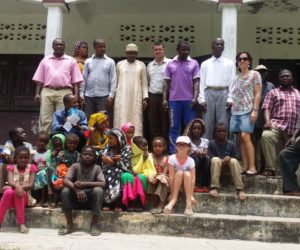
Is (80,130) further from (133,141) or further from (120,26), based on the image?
(120,26)

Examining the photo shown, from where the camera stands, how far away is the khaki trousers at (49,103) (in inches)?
256

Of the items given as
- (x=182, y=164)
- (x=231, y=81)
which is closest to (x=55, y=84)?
(x=182, y=164)

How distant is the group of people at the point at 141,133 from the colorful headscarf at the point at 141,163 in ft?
0.04

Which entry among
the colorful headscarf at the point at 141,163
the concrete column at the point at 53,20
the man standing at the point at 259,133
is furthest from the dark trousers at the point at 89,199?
the concrete column at the point at 53,20

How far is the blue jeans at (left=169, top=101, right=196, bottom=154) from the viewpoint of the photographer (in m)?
6.46

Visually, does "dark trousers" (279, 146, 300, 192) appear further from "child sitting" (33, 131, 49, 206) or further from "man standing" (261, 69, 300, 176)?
"child sitting" (33, 131, 49, 206)

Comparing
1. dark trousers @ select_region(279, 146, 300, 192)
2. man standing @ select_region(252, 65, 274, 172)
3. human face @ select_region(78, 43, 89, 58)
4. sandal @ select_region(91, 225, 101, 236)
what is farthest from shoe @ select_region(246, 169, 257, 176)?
human face @ select_region(78, 43, 89, 58)

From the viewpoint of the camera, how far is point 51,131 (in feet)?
20.1

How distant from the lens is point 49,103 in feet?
21.3

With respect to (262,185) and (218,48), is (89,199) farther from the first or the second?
(218,48)

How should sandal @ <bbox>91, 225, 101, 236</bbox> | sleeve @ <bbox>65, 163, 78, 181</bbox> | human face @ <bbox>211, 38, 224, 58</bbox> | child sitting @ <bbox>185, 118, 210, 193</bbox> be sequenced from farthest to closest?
human face @ <bbox>211, 38, 224, 58</bbox> → child sitting @ <bbox>185, 118, 210, 193</bbox> → sleeve @ <bbox>65, 163, 78, 181</bbox> → sandal @ <bbox>91, 225, 101, 236</bbox>

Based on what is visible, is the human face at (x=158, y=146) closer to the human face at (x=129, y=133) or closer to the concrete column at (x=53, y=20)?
the human face at (x=129, y=133)

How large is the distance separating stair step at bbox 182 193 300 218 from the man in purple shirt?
1.17 m

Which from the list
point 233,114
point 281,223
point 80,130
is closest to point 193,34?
point 233,114
